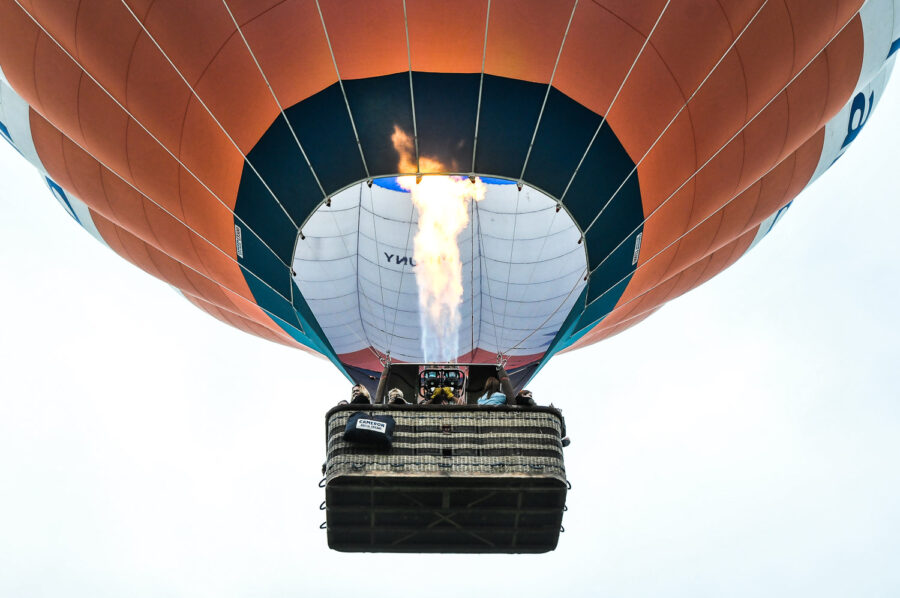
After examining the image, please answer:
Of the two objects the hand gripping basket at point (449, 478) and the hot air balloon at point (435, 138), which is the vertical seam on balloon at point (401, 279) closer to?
the hot air balloon at point (435, 138)

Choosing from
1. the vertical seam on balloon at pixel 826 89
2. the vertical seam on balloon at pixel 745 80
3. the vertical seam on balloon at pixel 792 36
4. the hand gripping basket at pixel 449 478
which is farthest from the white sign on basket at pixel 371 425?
the vertical seam on balloon at pixel 826 89

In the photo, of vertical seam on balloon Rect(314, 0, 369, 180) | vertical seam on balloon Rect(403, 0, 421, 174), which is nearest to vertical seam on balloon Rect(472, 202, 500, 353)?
vertical seam on balloon Rect(403, 0, 421, 174)

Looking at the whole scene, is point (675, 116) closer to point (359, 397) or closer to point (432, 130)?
point (432, 130)

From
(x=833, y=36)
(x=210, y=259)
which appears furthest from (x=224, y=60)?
(x=833, y=36)

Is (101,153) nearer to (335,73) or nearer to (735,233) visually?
(335,73)

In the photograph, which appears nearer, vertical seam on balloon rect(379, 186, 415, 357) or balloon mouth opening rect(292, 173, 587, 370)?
balloon mouth opening rect(292, 173, 587, 370)

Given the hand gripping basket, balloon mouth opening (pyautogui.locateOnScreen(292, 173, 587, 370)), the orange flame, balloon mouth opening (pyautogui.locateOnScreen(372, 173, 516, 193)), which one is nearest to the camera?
the hand gripping basket

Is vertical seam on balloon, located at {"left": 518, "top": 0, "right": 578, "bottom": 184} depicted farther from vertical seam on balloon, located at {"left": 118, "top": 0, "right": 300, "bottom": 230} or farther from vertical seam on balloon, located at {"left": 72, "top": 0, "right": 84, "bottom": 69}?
vertical seam on balloon, located at {"left": 72, "top": 0, "right": 84, "bottom": 69}
